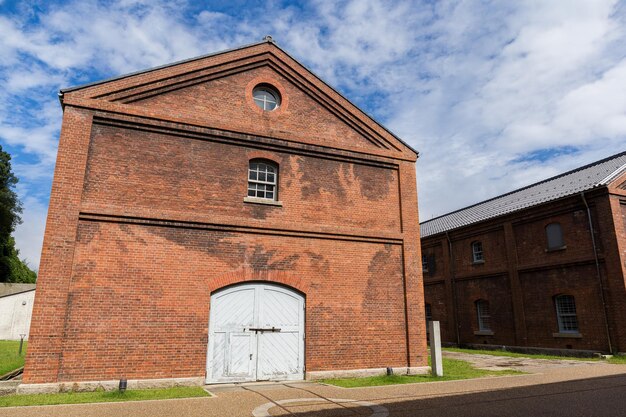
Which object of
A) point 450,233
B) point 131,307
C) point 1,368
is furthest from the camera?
point 450,233

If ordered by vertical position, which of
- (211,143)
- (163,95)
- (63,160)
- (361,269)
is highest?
(163,95)

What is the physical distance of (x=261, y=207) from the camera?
12.0m

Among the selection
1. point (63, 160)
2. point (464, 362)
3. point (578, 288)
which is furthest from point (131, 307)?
point (578, 288)

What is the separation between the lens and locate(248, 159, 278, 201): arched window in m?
12.2

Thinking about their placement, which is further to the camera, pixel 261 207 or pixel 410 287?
pixel 410 287

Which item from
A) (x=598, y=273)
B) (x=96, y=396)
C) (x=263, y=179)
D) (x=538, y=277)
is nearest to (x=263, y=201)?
(x=263, y=179)

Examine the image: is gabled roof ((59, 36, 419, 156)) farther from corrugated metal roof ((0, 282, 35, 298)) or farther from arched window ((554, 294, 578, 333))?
corrugated metal roof ((0, 282, 35, 298))

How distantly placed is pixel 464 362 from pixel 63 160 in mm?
14613

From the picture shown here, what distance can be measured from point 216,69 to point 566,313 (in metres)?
17.3

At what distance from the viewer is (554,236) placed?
19.1m

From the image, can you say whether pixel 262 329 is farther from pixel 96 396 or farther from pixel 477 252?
pixel 477 252

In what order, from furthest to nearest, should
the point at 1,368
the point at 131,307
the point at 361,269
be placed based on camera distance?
1. the point at 1,368
2. the point at 361,269
3. the point at 131,307

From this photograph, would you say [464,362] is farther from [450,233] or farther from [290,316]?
[450,233]

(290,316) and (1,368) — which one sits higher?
(290,316)
